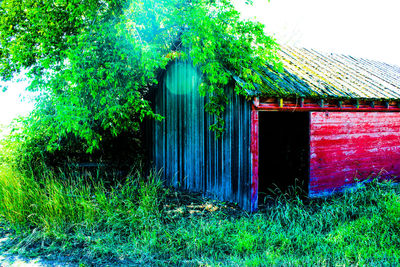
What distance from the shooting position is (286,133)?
10.5 metres

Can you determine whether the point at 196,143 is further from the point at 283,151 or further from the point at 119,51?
the point at 119,51

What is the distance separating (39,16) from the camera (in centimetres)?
873

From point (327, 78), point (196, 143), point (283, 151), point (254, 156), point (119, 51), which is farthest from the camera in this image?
point (283, 151)

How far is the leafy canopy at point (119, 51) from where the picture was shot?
7.46 metres

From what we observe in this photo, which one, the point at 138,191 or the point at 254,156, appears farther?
the point at 254,156

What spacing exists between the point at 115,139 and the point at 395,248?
9398mm

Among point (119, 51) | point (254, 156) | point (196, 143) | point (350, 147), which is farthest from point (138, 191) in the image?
point (350, 147)

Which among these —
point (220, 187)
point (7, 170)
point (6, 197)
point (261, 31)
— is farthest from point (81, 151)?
point (261, 31)

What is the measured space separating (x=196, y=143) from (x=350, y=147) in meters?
4.76

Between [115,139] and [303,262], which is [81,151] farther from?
[303,262]

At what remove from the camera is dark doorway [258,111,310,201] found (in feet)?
29.9

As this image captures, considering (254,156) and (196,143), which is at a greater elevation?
(196,143)

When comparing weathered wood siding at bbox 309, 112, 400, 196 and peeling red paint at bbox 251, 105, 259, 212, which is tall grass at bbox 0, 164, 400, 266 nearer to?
peeling red paint at bbox 251, 105, 259, 212

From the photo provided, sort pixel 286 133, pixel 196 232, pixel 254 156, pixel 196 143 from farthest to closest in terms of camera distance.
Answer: pixel 286 133 < pixel 196 143 < pixel 254 156 < pixel 196 232
